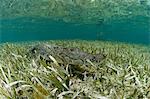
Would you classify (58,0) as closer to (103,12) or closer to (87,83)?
(103,12)

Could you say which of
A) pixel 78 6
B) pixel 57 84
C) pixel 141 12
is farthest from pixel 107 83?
pixel 141 12

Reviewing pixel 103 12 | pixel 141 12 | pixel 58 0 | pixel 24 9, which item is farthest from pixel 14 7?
pixel 141 12

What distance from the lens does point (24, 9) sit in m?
32.4

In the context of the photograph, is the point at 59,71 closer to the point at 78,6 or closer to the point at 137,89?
the point at 137,89

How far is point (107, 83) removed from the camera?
4.08 metres

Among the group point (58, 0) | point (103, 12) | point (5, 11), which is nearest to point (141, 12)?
point (103, 12)

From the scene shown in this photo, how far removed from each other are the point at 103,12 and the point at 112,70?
29.9 meters

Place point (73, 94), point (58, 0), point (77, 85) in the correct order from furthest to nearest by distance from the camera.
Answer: point (58, 0) < point (77, 85) < point (73, 94)

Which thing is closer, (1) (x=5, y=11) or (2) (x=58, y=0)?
(2) (x=58, y=0)

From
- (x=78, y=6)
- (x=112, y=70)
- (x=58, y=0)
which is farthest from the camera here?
(x=78, y=6)

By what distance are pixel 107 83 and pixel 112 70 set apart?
72 centimetres

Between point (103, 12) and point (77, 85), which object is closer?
point (77, 85)

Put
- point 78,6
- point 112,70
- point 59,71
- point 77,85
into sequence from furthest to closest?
point 78,6 → point 112,70 → point 59,71 → point 77,85

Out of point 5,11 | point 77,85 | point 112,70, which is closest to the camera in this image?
point 77,85
